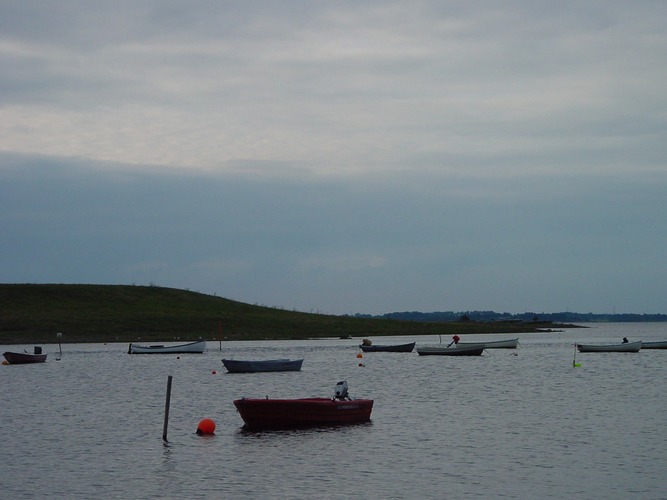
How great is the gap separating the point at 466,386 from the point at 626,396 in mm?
11102

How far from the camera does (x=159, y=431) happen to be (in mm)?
40219

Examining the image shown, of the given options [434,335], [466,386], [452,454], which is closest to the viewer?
[452,454]

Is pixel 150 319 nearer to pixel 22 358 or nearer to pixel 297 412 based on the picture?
pixel 22 358

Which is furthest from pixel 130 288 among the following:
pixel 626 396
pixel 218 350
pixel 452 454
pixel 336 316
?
pixel 452 454

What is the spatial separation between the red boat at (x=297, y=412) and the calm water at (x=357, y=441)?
0.80 m

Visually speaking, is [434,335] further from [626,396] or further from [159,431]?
[159,431]

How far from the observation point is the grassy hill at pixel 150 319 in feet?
419

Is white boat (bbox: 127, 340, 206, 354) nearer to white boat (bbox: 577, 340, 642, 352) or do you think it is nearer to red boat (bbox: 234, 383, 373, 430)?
white boat (bbox: 577, 340, 642, 352)

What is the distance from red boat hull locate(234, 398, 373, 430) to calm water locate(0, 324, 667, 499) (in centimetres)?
84

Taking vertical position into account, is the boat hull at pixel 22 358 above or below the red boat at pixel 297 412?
above

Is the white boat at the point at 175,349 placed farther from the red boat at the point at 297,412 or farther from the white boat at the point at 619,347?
the red boat at the point at 297,412

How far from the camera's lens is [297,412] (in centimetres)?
4059

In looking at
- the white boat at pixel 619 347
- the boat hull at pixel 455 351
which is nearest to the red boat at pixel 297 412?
the boat hull at pixel 455 351

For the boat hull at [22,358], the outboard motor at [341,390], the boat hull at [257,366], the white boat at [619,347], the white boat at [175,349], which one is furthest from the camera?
the white boat at [619,347]
